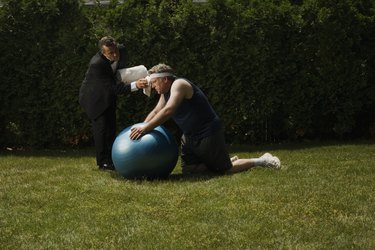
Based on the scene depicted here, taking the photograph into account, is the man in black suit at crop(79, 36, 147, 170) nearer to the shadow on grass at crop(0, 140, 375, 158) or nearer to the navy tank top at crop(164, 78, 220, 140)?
the navy tank top at crop(164, 78, 220, 140)

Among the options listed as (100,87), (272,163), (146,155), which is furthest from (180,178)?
(100,87)

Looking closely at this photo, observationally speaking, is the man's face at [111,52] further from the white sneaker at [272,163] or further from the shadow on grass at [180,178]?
the white sneaker at [272,163]

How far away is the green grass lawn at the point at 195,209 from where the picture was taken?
14.5ft

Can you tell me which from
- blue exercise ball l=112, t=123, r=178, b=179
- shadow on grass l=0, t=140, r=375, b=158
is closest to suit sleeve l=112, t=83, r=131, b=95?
blue exercise ball l=112, t=123, r=178, b=179

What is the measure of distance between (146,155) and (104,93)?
1.55m

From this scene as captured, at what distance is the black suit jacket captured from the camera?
7.80m

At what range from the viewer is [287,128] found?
10367 millimetres

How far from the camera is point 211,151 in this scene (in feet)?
22.9

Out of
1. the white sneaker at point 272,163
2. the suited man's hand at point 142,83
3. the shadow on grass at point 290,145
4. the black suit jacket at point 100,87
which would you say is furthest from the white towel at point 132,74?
the shadow on grass at point 290,145

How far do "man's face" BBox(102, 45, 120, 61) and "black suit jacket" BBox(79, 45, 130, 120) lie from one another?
52 millimetres

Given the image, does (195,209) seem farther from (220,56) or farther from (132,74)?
(220,56)

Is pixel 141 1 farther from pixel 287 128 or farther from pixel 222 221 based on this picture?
pixel 222 221

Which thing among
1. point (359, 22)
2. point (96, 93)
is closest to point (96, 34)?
point (96, 93)

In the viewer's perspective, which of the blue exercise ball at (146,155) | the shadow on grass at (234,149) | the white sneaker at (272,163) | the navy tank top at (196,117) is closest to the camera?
the blue exercise ball at (146,155)
